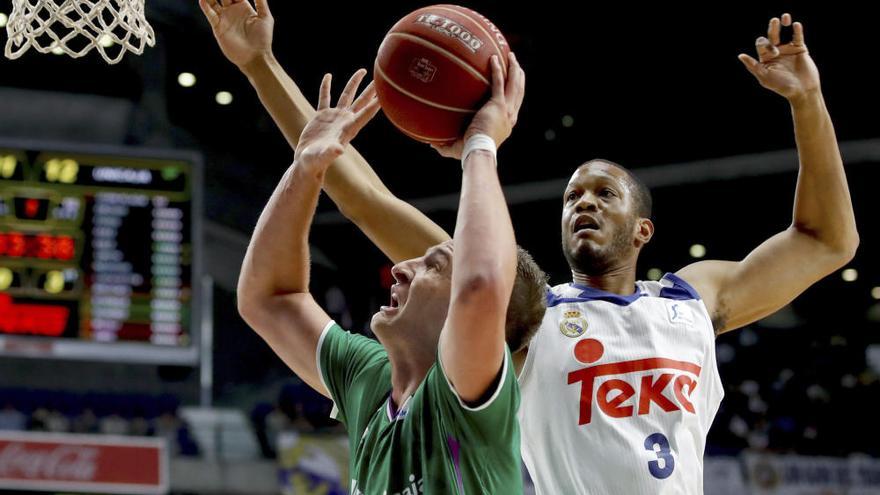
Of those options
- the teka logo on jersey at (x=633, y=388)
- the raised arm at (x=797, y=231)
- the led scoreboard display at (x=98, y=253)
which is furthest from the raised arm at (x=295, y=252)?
the led scoreboard display at (x=98, y=253)

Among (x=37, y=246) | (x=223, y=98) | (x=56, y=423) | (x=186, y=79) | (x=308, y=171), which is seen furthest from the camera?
(x=223, y=98)

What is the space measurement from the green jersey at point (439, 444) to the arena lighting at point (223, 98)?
10.6 m

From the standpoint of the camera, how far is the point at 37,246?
32.5 ft

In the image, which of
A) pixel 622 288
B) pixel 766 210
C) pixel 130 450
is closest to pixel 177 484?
pixel 130 450

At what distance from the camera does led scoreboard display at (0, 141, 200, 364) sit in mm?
9875

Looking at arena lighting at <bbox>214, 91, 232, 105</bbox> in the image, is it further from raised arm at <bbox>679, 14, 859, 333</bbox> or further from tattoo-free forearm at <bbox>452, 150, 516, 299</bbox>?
tattoo-free forearm at <bbox>452, 150, 516, 299</bbox>

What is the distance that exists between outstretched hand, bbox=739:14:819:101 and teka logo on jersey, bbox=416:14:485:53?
1.19 meters

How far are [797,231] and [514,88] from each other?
1498 millimetres

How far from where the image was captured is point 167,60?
12477 millimetres

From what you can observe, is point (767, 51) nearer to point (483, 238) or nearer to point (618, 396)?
point (618, 396)

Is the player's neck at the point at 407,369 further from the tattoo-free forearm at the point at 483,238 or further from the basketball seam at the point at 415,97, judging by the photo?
the basketball seam at the point at 415,97

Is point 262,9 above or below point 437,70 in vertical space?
above

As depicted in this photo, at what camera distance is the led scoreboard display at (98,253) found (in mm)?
9875

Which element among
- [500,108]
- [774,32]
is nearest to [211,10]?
[500,108]
